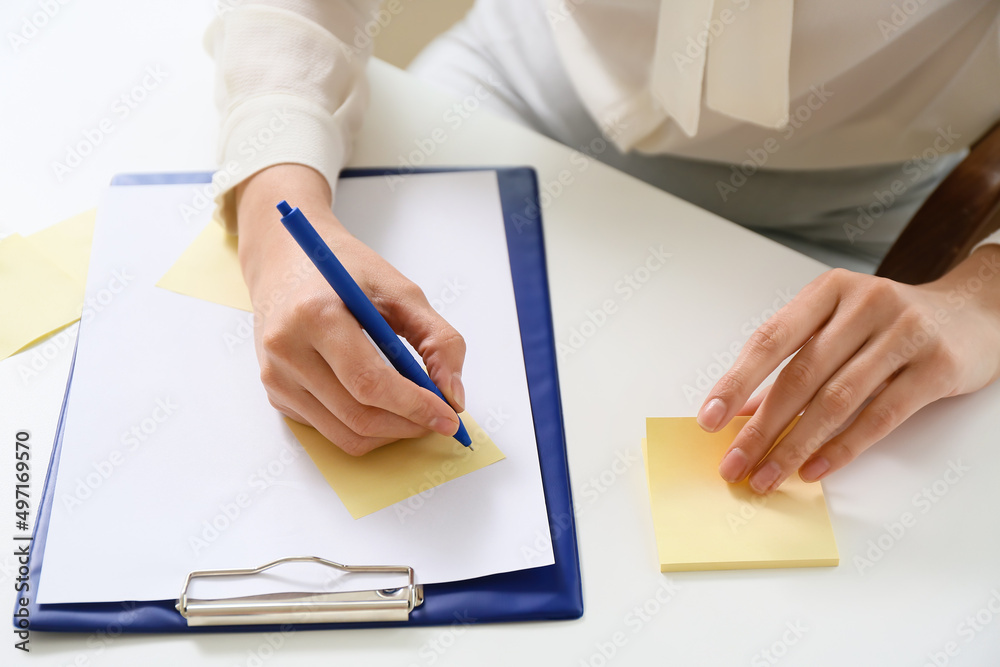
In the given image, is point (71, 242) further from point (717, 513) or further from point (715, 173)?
point (715, 173)

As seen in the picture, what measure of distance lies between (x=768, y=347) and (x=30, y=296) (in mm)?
684

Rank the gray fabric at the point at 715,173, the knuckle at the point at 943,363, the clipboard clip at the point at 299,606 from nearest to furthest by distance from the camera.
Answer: the clipboard clip at the point at 299,606 → the knuckle at the point at 943,363 → the gray fabric at the point at 715,173

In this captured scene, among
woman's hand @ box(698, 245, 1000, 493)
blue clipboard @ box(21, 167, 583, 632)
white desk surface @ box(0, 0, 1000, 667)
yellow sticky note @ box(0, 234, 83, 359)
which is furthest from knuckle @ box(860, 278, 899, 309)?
yellow sticky note @ box(0, 234, 83, 359)

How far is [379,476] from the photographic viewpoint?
567 millimetres

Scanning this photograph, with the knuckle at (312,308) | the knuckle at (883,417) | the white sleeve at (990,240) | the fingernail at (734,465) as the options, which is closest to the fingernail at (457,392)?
the knuckle at (312,308)

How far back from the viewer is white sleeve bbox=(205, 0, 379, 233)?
2.36 feet

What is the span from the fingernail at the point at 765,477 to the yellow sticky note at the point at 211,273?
18.8 inches

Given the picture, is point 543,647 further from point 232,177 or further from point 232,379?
point 232,177

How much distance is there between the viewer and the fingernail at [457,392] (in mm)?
576

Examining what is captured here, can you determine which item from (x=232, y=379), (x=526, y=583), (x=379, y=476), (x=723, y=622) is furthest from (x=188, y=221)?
(x=723, y=622)

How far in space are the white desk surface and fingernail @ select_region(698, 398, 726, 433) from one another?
2.0 inches

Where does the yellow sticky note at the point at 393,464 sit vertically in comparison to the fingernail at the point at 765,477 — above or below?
above

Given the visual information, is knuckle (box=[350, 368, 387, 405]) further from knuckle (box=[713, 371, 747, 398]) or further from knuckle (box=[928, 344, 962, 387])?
knuckle (box=[928, 344, 962, 387])

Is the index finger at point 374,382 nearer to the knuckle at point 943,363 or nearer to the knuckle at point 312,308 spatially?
the knuckle at point 312,308
